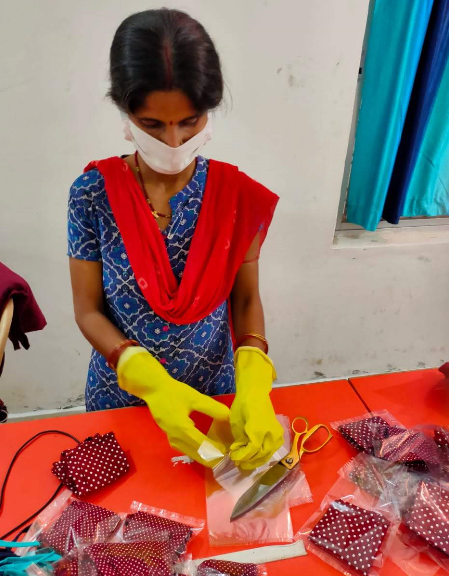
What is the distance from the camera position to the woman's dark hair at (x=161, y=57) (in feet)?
2.35

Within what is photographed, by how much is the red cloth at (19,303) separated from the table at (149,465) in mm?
291

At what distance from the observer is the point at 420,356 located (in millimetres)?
2301

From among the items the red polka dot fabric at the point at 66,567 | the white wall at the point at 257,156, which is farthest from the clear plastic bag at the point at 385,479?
the white wall at the point at 257,156

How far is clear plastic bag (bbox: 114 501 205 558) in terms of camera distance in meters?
0.73

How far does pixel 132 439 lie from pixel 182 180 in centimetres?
58

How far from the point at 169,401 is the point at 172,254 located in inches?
12.7

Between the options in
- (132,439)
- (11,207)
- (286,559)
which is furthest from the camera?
(11,207)

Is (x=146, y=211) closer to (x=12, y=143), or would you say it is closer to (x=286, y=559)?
(x=286, y=559)

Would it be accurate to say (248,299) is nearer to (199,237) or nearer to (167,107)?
(199,237)

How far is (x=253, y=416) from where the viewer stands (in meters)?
0.86

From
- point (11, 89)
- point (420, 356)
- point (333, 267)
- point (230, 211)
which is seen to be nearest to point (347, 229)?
point (333, 267)

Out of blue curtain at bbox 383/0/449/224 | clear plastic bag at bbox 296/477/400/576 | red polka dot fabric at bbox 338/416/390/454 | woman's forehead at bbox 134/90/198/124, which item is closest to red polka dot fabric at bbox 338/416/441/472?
red polka dot fabric at bbox 338/416/390/454

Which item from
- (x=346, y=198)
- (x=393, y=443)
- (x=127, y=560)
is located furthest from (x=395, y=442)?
(x=346, y=198)

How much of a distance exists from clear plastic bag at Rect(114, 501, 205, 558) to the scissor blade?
0.07 meters
